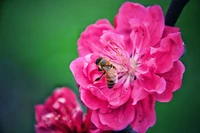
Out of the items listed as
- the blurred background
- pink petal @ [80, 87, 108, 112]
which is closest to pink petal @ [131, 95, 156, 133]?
pink petal @ [80, 87, 108, 112]

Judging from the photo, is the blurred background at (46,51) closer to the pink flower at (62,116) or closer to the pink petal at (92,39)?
the pink flower at (62,116)

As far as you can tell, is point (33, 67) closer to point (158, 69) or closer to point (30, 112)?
point (30, 112)

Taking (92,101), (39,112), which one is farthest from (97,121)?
(39,112)

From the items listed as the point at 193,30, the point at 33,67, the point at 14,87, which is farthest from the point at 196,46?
the point at 14,87

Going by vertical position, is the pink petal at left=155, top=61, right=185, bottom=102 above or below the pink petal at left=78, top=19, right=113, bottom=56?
below

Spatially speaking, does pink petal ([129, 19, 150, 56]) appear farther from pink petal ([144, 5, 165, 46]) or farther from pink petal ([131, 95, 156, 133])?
pink petal ([131, 95, 156, 133])

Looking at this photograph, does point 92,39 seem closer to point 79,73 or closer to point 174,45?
point 79,73
